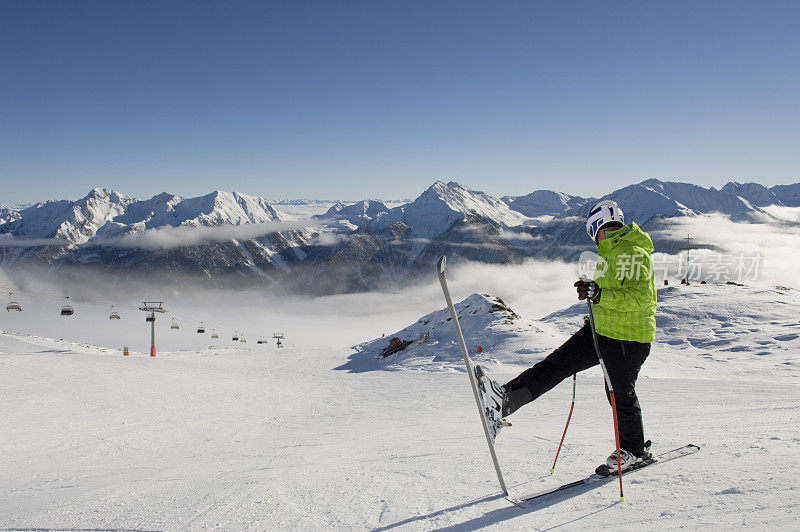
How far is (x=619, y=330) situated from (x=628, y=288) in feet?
1.29

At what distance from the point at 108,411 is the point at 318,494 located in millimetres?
12013

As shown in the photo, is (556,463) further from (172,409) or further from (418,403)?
(172,409)

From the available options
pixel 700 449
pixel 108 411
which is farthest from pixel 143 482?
pixel 108 411

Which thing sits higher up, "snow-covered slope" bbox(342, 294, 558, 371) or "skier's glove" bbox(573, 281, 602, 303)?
"skier's glove" bbox(573, 281, 602, 303)

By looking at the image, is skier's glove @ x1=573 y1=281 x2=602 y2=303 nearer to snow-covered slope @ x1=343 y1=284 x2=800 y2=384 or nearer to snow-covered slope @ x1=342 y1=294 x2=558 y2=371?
snow-covered slope @ x1=343 y1=284 x2=800 y2=384

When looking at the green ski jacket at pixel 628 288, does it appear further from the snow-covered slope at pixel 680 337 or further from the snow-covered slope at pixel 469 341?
the snow-covered slope at pixel 469 341

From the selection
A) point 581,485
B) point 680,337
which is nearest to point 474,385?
point 581,485

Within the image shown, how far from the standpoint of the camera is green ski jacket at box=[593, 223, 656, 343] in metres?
3.96

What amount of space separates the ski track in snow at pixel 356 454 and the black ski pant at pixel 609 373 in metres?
0.37

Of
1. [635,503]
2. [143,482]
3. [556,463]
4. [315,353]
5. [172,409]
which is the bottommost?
[315,353]

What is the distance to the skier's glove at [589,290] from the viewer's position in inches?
158

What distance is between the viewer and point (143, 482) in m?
5.10

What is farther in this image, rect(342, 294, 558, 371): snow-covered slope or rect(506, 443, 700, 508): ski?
rect(342, 294, 558, 371): snow-covered slope

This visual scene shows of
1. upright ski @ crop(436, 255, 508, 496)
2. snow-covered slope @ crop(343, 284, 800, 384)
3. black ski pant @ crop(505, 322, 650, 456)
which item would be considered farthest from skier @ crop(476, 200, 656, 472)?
snow-covered slope @ crop(343, 284, 800, 384)
